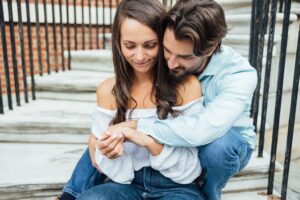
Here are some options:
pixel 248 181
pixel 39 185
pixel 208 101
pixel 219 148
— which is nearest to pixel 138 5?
pixel 208 101

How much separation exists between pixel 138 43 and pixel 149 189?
0.60 m

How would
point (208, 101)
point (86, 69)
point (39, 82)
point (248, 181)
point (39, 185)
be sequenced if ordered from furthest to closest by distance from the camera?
1. point (86, 69)
2. point (39, 82)
3. point (248, 181)
4. point (39, 185)
5. point (208, 101)

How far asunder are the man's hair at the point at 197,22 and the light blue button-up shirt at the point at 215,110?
6.5 inches

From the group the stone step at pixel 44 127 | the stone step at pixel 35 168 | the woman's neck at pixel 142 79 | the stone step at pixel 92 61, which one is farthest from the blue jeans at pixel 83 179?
the stone step at pixel 92 61

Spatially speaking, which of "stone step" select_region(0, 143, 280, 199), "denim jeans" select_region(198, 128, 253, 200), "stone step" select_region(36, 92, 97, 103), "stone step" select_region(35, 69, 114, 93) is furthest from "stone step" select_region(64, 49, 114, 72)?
"denim jeans" select_region(198, 128, 253, 200)

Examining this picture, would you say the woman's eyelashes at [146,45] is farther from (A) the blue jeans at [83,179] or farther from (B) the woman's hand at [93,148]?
(A) the blue jeans at [83,179]

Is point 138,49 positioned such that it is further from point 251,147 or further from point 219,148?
point 251,147

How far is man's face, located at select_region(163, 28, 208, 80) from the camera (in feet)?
3.90

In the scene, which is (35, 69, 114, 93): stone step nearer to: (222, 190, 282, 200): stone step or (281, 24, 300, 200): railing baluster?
(222, 190, 282, 200): stone step

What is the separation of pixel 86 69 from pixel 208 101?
1.97m

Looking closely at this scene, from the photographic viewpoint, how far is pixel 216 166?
1.32 meters

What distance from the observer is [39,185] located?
5.44 feet

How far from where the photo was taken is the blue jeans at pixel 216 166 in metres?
1.30

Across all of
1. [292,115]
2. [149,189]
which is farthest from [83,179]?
[292,115]
